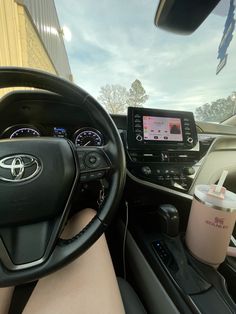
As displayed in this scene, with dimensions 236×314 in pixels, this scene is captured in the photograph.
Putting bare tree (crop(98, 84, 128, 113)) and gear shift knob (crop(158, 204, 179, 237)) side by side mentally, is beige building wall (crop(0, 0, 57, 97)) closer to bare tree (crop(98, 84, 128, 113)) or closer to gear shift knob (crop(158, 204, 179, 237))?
bare tree (crop(98, 84, 128, 113))

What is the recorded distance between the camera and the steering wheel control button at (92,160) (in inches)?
20.4

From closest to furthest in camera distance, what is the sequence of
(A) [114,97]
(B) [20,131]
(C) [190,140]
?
(B) [20,131], (C) [190,140], (A) [114,97]

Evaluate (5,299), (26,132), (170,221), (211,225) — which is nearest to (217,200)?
(211,225)

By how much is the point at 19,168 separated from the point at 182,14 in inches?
28.1

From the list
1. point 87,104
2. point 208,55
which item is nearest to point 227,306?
point 87,104

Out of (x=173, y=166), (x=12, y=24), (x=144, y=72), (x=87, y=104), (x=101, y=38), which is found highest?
(x=12, y=24)

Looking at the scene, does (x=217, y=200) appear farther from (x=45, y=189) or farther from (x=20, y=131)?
(x=20, y=131)

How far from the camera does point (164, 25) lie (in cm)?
79

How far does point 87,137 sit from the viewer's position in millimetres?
872

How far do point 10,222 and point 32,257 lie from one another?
9 centimetres

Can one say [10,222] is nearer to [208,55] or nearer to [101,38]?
[208,55]

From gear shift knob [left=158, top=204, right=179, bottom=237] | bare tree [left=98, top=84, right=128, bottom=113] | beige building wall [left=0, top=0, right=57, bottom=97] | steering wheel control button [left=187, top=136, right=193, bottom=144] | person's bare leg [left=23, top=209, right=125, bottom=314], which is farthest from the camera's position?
beige building wall [left=0, top=0, right=57, bottom=97]

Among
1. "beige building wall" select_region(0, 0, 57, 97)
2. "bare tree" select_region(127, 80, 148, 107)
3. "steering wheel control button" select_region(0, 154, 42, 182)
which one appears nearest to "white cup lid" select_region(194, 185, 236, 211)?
"steering wheel control button" select_region(0, 154, 42, 182)

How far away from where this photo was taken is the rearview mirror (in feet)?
2.19
